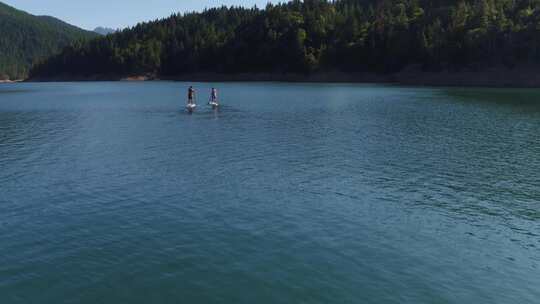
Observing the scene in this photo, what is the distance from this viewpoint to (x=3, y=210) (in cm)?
2755

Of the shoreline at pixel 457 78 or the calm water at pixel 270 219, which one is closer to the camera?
the calm water at pixel 270 219

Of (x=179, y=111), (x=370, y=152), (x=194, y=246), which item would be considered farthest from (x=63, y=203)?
(x=179, y=111)

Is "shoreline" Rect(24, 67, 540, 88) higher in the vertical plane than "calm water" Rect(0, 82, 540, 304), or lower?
higher

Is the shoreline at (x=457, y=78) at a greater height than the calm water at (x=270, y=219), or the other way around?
the shoreline at (x=457, y=78)

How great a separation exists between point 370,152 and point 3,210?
2987 centimetres

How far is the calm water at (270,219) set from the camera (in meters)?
18.4

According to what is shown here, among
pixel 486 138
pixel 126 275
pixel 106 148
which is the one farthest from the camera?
pixel 486 138

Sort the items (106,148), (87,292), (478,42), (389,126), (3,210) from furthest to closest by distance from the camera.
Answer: (478,42) < (389,126) < (106,148) < (3,210) < (87,292)

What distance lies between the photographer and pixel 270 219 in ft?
85.1

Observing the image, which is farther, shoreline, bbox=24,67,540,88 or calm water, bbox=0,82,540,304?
shoreline, bbox=24,67,540,88

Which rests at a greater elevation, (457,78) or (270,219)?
(457,78)

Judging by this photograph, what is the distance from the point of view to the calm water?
18.4 metres

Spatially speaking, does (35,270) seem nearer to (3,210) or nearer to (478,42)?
(3,210)

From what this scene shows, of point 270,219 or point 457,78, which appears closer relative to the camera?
point 270,219
